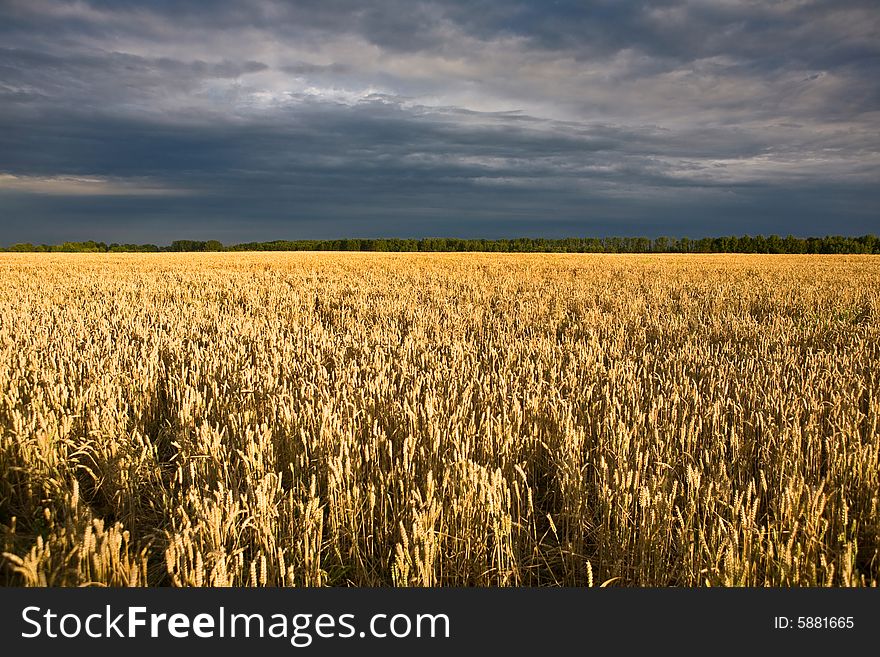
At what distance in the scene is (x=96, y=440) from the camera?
3.61 m

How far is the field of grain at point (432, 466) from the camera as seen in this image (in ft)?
7.98

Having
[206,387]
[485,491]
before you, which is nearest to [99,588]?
[485,491]

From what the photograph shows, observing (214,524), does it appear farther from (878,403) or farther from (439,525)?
(878,403)

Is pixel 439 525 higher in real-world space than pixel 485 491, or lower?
lower

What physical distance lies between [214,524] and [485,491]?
44.3 inches

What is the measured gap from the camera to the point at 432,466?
10.2 ft

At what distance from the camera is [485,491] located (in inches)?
103

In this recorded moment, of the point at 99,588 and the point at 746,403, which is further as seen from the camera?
the point at 746,403

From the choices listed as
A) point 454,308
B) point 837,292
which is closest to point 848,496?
point 454,308

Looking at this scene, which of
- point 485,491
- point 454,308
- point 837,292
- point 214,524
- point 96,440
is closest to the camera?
point 214,524

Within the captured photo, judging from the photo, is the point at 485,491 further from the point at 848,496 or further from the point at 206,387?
the point at 206,387

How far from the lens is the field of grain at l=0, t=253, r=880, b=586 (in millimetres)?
2432

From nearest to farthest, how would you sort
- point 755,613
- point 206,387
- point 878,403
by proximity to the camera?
point 755,613 < point 878,403 < point 206,387

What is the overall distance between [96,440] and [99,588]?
Result: 178cm
